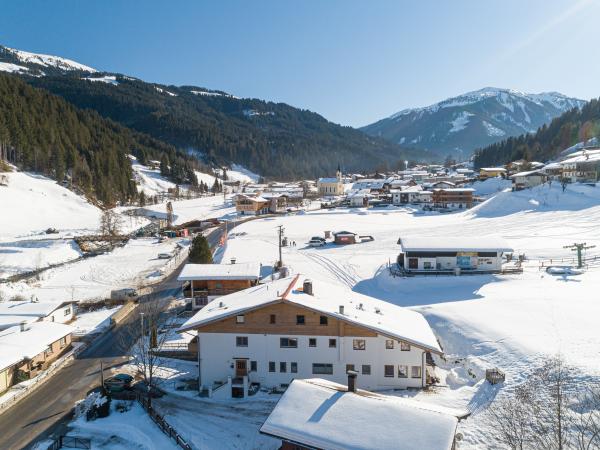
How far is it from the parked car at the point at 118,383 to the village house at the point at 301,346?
3847 millimetres

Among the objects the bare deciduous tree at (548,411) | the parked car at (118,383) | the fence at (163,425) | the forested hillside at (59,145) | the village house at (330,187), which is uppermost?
the forested hillside at (59,145)

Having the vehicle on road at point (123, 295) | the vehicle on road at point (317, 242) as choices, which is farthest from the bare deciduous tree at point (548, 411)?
the vehicle on road at point (317, 242)

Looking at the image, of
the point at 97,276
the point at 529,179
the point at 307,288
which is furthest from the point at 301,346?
the point at 529,179

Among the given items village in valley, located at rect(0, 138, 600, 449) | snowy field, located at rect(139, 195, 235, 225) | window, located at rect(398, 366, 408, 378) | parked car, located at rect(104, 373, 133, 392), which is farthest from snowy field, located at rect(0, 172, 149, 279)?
window, located at rect(398, 366, 408, 378)

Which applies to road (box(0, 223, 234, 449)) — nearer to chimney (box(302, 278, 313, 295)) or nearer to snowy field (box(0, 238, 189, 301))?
chimney (box(302, 278, 313, 295))

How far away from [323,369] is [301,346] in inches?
66.9

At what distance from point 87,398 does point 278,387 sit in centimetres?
967

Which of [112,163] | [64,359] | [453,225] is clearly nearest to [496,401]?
[64,359]

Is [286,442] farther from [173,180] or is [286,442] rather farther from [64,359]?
[173,180]

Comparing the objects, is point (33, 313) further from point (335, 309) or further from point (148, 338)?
point (335, 309)

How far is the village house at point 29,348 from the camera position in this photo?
23.0m

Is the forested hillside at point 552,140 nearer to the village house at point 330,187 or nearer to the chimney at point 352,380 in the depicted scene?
the village house at point 330,187

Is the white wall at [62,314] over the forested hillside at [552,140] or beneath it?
beneath

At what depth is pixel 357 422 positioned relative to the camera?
1351 centimetres
